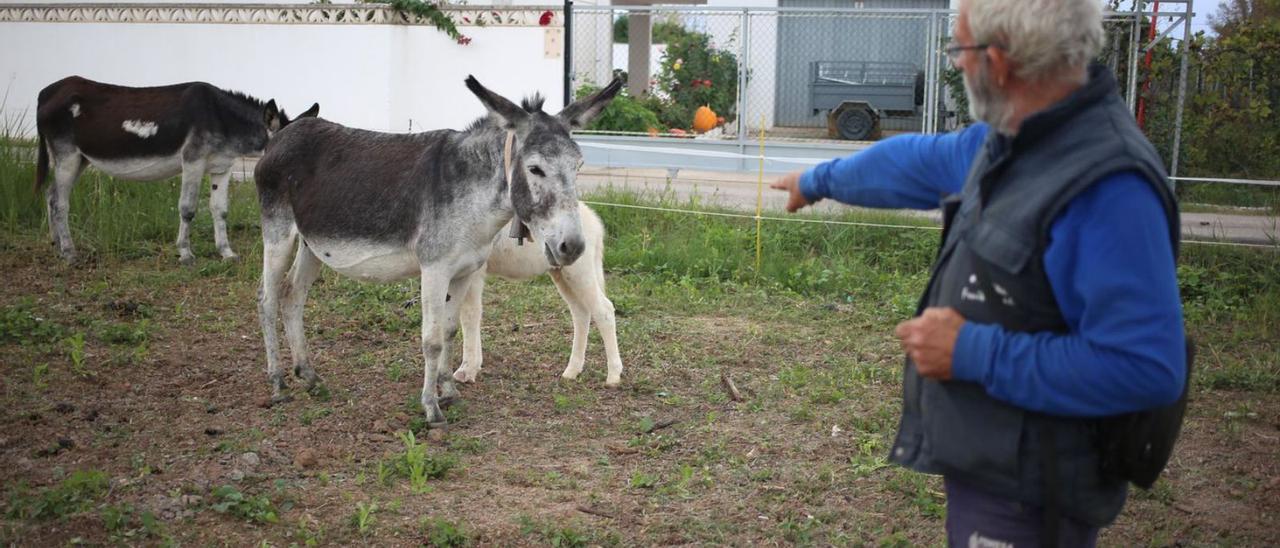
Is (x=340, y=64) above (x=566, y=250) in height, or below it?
above

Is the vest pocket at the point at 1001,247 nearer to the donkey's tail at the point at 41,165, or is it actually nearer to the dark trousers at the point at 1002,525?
the dark trousers at the point at 1002,525

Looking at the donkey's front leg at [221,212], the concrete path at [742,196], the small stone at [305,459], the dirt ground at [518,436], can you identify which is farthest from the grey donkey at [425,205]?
the concrete path at [742,196]

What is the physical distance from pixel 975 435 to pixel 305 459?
12.7 ft

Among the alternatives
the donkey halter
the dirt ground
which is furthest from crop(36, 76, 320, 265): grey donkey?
the donkey halter

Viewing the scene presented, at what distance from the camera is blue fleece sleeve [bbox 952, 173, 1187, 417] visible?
2.16m

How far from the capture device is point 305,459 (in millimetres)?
5461

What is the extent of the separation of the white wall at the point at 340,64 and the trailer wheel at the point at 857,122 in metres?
4.30

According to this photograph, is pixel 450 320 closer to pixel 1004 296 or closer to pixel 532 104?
pixel 532 104

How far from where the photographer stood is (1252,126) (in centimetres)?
1416

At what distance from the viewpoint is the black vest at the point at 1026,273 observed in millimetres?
2258

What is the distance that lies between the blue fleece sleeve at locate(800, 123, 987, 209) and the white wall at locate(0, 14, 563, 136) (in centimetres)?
1299

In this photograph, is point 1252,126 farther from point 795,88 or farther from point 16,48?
point 16,48

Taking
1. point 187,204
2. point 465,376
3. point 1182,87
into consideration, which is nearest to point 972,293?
point 465,376

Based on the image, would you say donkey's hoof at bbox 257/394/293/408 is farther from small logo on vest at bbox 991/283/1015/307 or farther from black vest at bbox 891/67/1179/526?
small logo on vest at bbox 991/283/1015/307
